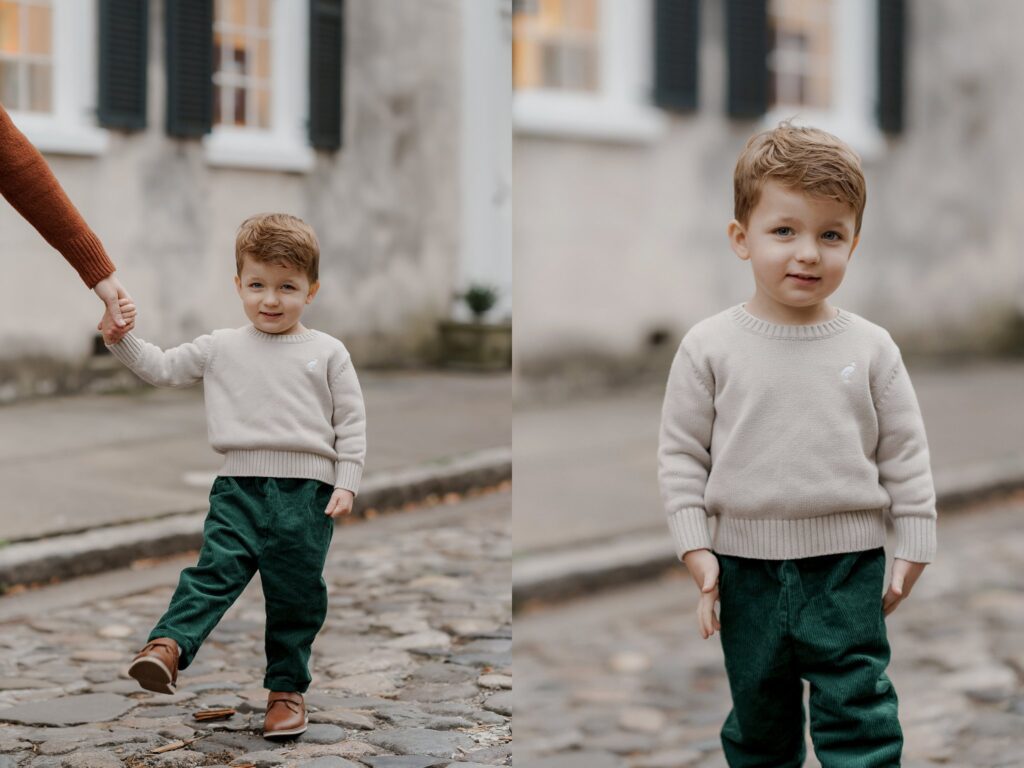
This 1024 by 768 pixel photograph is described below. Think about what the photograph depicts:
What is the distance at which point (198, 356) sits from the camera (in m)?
2.45

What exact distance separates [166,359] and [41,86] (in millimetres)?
2205

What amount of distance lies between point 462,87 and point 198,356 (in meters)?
7.94

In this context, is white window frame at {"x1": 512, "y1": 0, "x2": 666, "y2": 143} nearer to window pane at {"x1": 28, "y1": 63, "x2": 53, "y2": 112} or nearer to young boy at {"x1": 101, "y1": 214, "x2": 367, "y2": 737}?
window pane at {"x1": 28, "y1": 63, "x2": 53, "y2": 112}

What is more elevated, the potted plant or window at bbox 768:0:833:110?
window at bbox 768:0:833:110

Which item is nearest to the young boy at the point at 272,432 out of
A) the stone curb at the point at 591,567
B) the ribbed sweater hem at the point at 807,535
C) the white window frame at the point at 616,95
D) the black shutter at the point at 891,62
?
the ribbed sweater hem at the point at 807,535

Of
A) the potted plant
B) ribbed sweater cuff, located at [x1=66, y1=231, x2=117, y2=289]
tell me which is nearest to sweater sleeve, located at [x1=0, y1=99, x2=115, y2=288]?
ribbed sweater cuff, located at [x1=66, y1=231, x2=117, y2=289]

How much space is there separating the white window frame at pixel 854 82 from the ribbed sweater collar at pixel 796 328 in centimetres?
880

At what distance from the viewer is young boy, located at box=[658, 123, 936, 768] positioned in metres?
2.08

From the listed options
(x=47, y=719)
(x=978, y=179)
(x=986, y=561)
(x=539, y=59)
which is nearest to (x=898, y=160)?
(x=978, y=179)

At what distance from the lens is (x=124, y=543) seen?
3654 millimetres

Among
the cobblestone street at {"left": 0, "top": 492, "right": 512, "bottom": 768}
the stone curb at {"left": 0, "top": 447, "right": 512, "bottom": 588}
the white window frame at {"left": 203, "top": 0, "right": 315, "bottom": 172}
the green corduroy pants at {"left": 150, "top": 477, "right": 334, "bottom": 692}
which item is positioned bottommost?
the cobblestone street at {"left": 0, "top": 492, "right": 512, "bottom": 768}

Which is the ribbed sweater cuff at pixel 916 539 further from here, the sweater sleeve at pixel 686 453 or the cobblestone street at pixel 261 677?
the cobblestone street at pixel 261 677

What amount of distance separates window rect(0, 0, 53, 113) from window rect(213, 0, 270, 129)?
1.41 feet

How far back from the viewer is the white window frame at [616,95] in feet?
31.5
